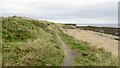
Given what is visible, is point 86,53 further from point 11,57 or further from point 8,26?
point 8,26

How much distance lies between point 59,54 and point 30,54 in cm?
250

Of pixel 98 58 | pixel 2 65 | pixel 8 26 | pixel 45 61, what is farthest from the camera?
pixel 8 26

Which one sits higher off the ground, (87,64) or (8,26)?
(8,26)

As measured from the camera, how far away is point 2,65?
1642cm

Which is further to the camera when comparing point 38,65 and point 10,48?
point 10,48

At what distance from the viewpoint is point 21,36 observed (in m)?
26.8

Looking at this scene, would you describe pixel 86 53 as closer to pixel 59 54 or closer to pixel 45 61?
pixel 59 54

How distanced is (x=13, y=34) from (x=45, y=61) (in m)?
9.53

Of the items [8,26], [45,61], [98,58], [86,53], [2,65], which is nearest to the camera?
[2,65]

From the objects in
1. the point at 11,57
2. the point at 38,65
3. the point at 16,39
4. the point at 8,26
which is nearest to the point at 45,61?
the point at 38,65

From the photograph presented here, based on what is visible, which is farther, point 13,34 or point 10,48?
point 13,34

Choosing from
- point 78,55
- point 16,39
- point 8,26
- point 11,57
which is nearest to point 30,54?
point 11,57

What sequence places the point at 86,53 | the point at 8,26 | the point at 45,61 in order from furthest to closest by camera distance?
the point at 8,26 < the point at 86,53 < the point at 45,61

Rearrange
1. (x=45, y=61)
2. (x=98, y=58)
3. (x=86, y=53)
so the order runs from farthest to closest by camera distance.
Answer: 1. (x=86, y=53)
2. (x=98, y=58)
3. (x=45, y=61)
